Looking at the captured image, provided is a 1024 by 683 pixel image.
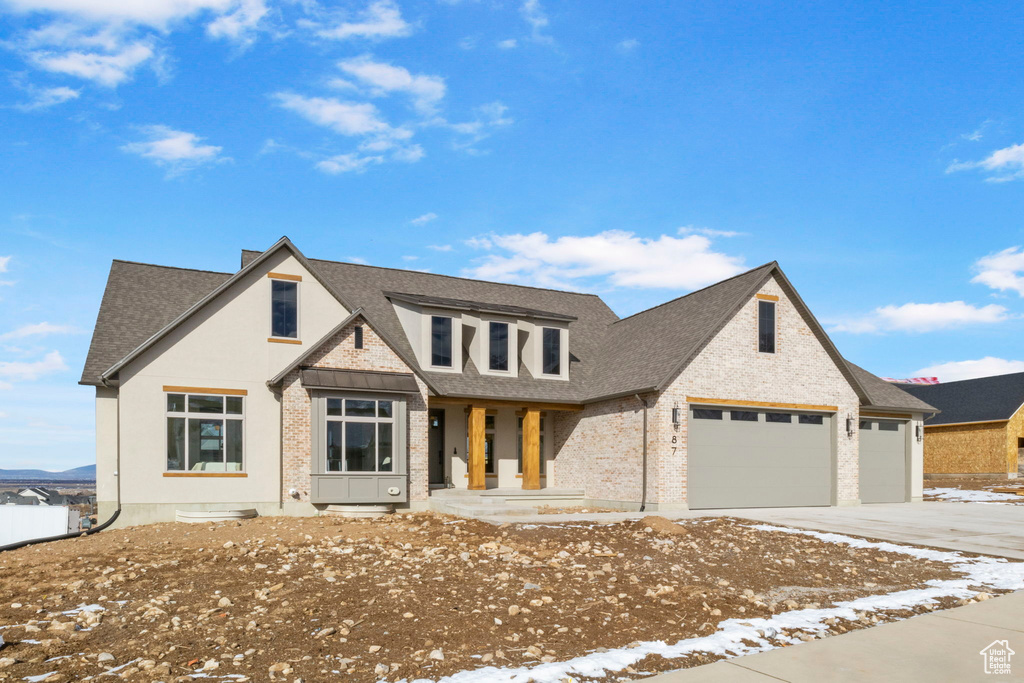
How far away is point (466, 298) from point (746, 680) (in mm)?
19805

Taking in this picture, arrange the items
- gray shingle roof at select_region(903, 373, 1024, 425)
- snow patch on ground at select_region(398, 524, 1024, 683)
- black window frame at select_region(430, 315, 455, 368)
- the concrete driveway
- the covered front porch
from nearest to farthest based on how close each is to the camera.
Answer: snow patch on ground at select_region(398, 524, 1024, 683) < the concrete driveway < the covered front porch < black window frame at select_region(430, 315, 455, 368) < gray shingle roof at select_region(903, 373, 1024, 425)

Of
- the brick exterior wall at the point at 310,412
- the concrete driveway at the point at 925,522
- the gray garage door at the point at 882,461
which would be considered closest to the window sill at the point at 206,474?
the brick exterior wall at the point at 310,412

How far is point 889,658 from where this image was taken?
624 centimetres

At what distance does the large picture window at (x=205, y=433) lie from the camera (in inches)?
674

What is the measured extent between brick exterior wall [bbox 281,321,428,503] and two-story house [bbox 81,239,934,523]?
0.15 ft

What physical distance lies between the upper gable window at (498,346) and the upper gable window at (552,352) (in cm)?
124

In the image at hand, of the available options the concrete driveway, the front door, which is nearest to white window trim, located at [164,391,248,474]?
the front door

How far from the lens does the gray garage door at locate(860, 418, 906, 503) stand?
77.0ft

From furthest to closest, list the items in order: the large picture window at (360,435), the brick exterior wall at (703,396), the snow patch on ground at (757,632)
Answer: the brick exterior wall at (703,396)
the large picture window at (360,435)
the snow patch on ground at (757,632)

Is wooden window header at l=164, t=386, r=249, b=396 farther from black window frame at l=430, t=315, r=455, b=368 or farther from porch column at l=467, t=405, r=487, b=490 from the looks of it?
porch column at l=467, t=405, r=487, b=490

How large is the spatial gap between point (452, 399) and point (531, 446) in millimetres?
3057

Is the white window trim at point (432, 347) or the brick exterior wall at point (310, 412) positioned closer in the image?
the brick exterior wall at point (310, 412)

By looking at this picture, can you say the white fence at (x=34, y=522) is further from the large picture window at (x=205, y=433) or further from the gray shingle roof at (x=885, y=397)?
the gray shingle roof at (x=885, y=397)

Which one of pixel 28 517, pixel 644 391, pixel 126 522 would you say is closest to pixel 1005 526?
pixel 644 391
